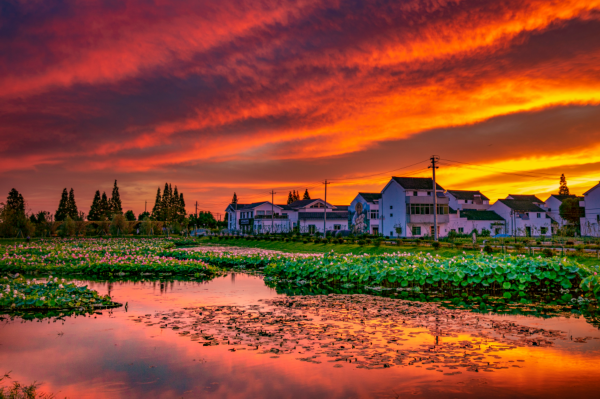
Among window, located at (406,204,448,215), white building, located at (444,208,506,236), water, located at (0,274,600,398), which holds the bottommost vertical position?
water, located at (0,274,600,398)

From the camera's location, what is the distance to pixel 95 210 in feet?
327

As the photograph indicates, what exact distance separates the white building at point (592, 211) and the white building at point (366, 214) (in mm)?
29681

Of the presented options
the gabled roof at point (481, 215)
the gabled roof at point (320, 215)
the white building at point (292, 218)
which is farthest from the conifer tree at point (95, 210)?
the gabled roof at point (481, 215)

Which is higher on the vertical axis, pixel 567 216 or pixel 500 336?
pixel 567 216

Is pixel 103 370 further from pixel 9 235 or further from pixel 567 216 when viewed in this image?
pixel 567 216

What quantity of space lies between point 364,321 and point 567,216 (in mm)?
78114

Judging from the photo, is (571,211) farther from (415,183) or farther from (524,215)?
(415,183)

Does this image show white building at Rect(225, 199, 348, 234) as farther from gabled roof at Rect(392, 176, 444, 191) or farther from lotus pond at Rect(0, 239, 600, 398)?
lotus pond at Rect(0, 239, 600, 398)

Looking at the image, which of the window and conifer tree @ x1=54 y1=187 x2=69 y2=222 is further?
conifer tree @ x1=54 y1=187 x2=69 y2=222

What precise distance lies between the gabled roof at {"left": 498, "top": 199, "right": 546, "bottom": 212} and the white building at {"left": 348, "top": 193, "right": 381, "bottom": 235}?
82.3ft

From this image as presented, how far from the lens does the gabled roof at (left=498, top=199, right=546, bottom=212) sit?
78.8 metres

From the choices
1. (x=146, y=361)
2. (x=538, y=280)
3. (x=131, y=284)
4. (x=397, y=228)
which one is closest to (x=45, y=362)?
(x=146, y=361)

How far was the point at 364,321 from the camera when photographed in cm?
995

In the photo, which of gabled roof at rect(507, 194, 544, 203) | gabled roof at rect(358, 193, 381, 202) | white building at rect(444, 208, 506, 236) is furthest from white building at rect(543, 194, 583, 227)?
gabled roof at rect(358, 193, 381, 202)
